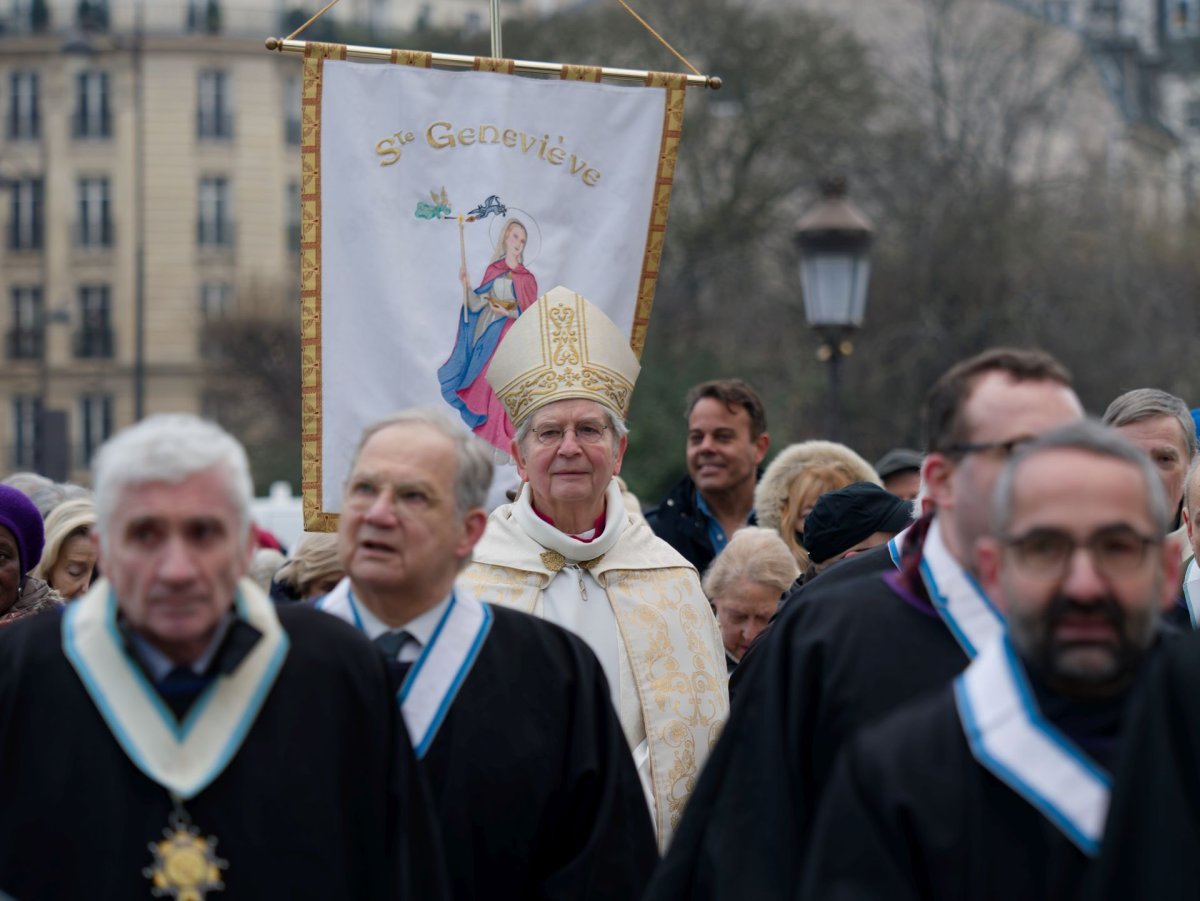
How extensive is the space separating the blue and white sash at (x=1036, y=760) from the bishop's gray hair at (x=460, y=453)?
1.35m

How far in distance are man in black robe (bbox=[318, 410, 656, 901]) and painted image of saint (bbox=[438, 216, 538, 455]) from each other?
2.28 metres

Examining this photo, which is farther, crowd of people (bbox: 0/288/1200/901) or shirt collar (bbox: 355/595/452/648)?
shirt collar (bbox: 355/595/452/648)

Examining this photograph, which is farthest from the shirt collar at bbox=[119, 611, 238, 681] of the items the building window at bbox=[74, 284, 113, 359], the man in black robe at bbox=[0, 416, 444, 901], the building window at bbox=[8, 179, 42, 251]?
the building window at bbox=[8, 179, 42, 251]

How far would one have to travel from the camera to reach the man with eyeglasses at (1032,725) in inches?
139

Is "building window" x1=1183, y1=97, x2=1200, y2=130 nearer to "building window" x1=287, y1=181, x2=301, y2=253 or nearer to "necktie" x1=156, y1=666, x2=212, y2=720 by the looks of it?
"necktie" x1=156, y1=666, x2=212, y2=720

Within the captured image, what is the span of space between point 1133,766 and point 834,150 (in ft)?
93.8

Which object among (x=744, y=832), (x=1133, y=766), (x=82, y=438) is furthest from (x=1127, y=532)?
(x=82, y=438)

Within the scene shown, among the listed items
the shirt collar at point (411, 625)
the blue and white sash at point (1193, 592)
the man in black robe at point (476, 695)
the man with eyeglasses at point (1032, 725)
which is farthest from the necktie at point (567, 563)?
the man with eyeglasses at point (1032, 725)

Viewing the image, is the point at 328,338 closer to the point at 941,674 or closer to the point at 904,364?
the point at 941,674

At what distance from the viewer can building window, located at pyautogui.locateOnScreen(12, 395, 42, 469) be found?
5366cm

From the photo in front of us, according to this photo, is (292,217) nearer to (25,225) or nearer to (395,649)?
(25,225)

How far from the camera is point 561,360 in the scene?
20.3 ft

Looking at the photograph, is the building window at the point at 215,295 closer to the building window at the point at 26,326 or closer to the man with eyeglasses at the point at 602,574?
the building window at the point at 26,326

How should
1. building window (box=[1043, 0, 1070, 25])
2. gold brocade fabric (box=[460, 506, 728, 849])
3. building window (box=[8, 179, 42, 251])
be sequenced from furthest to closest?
building window (box=[8, 179, 42, 251]), building window (box=[1043, 0, 1070, 25]), gold brocade fabric (box=[460, 506, 728, 849])
